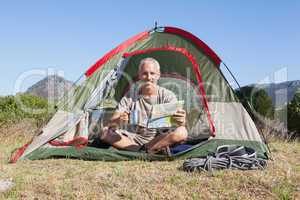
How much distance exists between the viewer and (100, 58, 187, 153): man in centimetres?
385

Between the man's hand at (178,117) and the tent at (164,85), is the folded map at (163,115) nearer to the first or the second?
the man's hand at (178,117)

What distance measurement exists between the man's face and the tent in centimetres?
50

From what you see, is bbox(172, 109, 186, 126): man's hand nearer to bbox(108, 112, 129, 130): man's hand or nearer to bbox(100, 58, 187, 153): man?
bbox(100, 58, 187, 153): man

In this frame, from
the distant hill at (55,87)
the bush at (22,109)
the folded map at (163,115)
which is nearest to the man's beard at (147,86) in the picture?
the folded map at (163,115)

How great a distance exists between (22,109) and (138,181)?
17.5ft

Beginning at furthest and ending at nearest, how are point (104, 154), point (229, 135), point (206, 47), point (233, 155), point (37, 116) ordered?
point (37, 116) < point (206, 47) < point (229, 135) < point (104, 154) < point (233, 155)

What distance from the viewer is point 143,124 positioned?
4004 mm

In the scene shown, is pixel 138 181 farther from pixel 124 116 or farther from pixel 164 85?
pixel 164 85

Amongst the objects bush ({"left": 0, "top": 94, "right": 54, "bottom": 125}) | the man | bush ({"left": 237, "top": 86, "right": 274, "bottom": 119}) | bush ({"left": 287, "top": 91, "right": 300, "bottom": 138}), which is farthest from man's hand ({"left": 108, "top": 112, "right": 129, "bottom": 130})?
bush ({"left": 237, "top": 86, "right": 274, "bottom": 119})

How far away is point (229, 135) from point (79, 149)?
174 centimetres

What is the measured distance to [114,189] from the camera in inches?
103

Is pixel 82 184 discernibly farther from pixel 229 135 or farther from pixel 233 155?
pixel 229 135

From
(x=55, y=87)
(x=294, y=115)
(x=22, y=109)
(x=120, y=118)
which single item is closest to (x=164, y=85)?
(x=120, y=118)

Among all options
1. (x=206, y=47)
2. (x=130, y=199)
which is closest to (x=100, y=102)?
(x=206, y=47)
